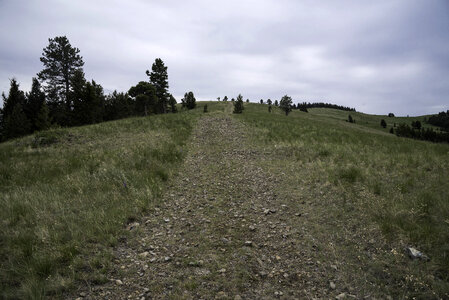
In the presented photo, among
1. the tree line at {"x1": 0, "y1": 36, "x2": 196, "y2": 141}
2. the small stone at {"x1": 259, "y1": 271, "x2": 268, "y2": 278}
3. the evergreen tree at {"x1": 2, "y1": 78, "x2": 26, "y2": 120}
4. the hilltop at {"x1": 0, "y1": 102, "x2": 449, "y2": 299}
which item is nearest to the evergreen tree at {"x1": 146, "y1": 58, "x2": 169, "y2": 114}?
the tree line at {"x1": 0, "y1": 36, "x2": 196, "y2": 141}

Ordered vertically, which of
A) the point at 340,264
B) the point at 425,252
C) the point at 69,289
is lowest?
the point at 69,289

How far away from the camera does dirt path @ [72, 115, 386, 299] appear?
3400mm

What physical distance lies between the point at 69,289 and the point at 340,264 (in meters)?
4.97

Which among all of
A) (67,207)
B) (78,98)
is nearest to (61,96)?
(78,98)

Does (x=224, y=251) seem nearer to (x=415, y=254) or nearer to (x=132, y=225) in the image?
(x=132, y=225)

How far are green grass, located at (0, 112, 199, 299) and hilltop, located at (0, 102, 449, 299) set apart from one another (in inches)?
1.4

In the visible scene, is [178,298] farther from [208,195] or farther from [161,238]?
[208,195]

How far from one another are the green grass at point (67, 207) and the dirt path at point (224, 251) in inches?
22.2

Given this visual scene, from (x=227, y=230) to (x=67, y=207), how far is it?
4818 millimetres

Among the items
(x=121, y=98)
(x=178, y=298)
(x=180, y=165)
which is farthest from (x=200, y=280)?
(x=121, y=98)

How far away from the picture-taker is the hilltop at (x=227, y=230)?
341 centimetres

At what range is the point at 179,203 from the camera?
6.60 m

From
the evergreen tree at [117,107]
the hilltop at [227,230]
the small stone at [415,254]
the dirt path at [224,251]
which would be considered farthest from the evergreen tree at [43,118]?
the small stone at [415,254]

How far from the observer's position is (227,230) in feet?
16.7
